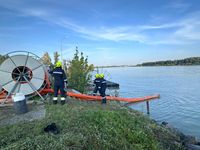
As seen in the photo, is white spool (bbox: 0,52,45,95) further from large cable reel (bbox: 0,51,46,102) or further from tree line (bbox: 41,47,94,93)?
tree line (bbox: 41,47,94,93)

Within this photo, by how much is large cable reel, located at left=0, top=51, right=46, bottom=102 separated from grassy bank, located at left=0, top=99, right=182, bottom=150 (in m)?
3.19

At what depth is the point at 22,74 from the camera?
1362 centimetres

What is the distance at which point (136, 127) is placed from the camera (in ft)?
33.3

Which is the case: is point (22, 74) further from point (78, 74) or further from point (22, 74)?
point (78, 74)

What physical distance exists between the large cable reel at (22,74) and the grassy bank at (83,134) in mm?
3188

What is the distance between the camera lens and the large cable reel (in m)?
13.4

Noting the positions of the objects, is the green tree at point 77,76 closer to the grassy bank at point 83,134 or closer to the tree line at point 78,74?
the tree line at point 78,74

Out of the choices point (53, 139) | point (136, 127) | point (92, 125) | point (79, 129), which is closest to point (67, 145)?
point (53, 139)

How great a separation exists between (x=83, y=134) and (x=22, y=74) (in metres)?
6.92

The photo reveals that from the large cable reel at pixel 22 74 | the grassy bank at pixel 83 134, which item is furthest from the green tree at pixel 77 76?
the grassy bank at pixel 83 134

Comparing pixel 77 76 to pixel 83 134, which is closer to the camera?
pixel 83 134

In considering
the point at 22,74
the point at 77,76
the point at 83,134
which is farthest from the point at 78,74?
the point at 83,134

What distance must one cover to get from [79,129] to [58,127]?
87cm

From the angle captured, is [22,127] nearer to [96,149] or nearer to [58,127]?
[58,127]
